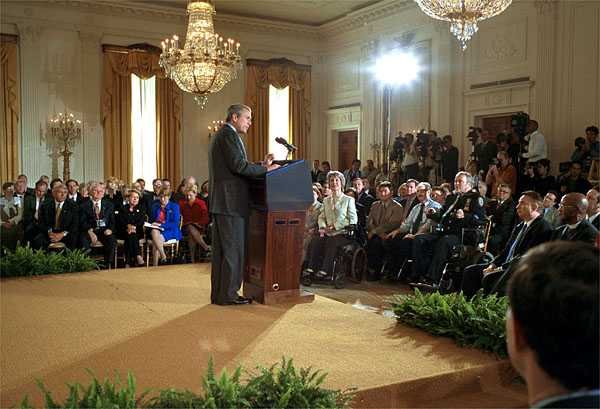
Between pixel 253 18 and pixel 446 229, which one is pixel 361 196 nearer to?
pixel 446 229

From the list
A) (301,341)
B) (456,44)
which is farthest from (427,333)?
(456,44)

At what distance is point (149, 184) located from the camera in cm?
1382

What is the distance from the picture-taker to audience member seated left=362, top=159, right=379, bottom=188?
40.6 ft

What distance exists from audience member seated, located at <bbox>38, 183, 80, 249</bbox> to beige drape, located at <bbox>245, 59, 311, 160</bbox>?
683 cm

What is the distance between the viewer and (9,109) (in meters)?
11.9

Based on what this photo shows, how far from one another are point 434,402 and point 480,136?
25.1 ft

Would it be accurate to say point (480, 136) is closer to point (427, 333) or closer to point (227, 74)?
point (227, 74)

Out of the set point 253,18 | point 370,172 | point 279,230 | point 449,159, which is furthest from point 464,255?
point 253,18

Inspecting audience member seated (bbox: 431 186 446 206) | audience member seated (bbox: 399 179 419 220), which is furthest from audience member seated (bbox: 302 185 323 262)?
audience member seated (bbox: 431 186 446 206)

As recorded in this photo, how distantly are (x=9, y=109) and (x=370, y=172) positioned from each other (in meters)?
6.83

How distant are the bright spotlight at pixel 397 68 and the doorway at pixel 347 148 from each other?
1.62m

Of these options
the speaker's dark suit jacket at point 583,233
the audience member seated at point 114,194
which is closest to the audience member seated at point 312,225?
the audience member seated at point 114,194

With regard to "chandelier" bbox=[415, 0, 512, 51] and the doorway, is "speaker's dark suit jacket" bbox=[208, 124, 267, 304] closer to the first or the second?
"chandelier" bbox=[415, 0, 512, 51]

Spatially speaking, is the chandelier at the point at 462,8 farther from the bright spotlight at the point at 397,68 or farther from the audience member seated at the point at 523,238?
the bright spotlight at the point at 397,68
